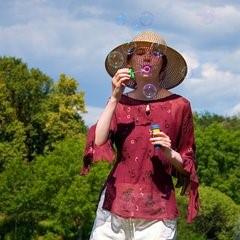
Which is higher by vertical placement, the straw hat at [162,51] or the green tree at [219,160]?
the green tree at [219,160]

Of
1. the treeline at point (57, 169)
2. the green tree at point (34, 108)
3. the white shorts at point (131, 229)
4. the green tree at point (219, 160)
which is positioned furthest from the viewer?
the green tree at point (34, 108)

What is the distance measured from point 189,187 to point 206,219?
41731 mm

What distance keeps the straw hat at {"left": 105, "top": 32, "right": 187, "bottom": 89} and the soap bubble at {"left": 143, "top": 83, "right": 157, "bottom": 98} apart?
0.14 metres

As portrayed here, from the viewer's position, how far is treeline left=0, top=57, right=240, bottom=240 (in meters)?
39.0

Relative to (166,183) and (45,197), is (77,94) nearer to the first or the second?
(45,197)

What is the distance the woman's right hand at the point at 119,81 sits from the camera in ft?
16.0

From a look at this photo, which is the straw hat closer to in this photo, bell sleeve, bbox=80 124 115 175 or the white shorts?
bell sleeve, bbox=80 124 115 175

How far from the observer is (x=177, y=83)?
5.29m

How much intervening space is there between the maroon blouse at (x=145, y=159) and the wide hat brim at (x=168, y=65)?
18cm

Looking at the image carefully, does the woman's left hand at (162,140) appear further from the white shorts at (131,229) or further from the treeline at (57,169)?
the treeline at (57,169)

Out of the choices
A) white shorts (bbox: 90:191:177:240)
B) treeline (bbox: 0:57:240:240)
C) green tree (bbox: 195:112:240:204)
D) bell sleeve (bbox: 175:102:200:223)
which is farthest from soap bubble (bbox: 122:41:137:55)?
green tree (bbox: 195:112:240:204)

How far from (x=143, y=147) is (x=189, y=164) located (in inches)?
12.8

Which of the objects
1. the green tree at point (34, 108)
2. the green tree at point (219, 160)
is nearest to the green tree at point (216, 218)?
the green tree at point (219, 160)

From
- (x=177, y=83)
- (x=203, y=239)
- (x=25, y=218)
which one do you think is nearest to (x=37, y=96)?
(x=25, y=218)
